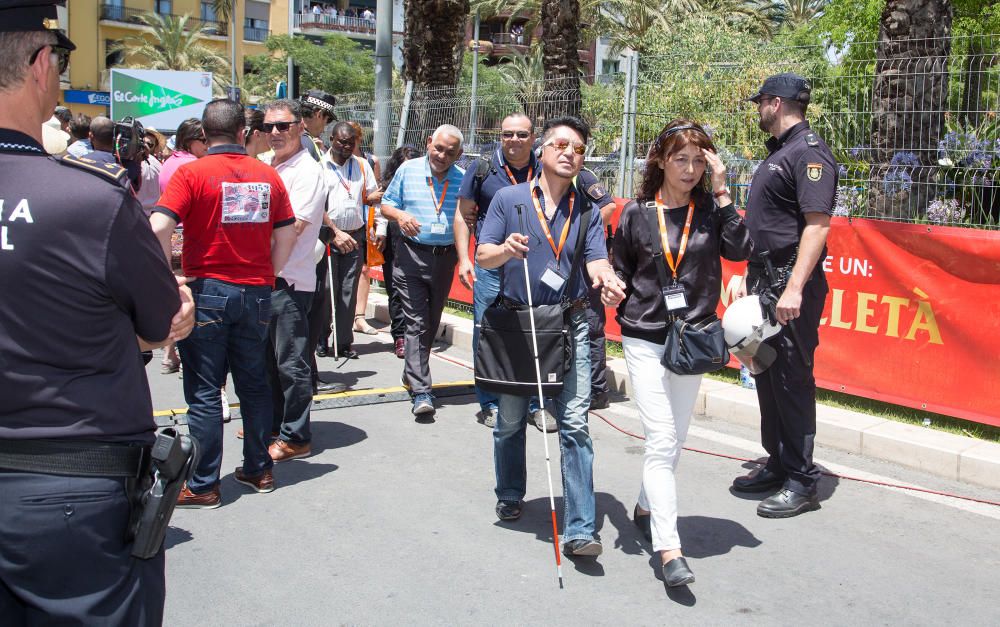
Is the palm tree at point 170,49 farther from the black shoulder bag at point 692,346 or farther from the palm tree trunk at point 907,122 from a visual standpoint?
the black shoulder bag at point 692,346

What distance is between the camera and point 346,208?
27.3 feet

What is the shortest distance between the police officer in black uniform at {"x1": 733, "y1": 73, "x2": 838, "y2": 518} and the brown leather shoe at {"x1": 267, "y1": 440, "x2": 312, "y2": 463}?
270 cm

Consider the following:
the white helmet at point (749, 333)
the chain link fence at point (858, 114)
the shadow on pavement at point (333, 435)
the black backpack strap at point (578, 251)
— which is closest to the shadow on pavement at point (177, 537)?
the shadow on pavement at point (333, 435)

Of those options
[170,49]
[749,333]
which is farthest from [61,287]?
[170,49]

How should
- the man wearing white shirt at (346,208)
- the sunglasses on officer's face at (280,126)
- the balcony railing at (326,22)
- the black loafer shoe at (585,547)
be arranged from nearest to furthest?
the black loafer shoe at (585,547)
the sunglasses on officer's face at (280,126)
the man wearing white shirt at (346,208)
the balcony railing at (326,22)

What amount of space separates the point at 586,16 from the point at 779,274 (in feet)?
145

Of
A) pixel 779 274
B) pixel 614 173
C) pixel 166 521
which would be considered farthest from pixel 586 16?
pixel 166 521

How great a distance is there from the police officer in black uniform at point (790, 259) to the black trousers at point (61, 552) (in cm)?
355

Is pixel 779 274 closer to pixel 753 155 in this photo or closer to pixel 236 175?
pixel 236 175

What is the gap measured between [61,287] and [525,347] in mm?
2600

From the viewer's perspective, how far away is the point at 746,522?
5004 mm

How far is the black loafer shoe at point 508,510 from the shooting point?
4.90 metres

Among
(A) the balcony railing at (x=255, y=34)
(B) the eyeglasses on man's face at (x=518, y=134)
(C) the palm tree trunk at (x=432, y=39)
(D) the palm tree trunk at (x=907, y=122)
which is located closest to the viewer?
(B) the eyeglasses on man's face at (x=518, y=134)

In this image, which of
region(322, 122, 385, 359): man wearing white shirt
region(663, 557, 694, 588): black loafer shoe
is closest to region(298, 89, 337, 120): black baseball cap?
region(322, 122, 385, 359): man wearing white shirt
